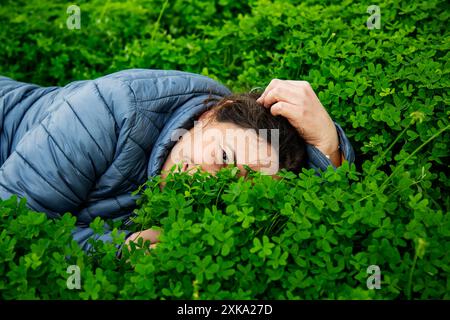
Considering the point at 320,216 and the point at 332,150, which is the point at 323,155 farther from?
the point at 320,216

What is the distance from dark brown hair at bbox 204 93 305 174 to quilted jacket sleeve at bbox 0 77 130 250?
1.85 feet

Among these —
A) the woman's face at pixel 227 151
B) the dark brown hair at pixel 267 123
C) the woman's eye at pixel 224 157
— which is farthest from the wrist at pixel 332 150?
the woman's eye at pixel 224 157

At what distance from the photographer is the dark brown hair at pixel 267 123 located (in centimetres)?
297

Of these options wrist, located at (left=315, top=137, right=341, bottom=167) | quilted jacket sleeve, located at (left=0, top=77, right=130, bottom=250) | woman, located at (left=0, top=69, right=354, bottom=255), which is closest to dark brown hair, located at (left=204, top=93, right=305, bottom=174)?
woman, located at (left=0, top=69, right=354, bottom=255)

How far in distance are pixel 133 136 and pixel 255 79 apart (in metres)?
1.31

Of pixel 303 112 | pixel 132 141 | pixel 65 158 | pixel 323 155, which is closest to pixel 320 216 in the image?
pixel 323 155

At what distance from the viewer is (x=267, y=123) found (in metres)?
3.00

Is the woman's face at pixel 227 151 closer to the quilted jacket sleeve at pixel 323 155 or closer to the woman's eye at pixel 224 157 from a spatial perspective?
the woman's eye at pixel 224 157

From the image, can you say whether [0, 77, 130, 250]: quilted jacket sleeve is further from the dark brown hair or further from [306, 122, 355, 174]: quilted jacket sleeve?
[306, 122, 355, 174]: quilted jacket sleeve

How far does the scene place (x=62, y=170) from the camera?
295cm

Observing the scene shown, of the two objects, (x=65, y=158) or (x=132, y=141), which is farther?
(x=132, y=141)

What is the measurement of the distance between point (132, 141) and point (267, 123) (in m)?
0.73

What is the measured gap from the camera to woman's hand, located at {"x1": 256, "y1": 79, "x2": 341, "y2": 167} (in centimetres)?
300
